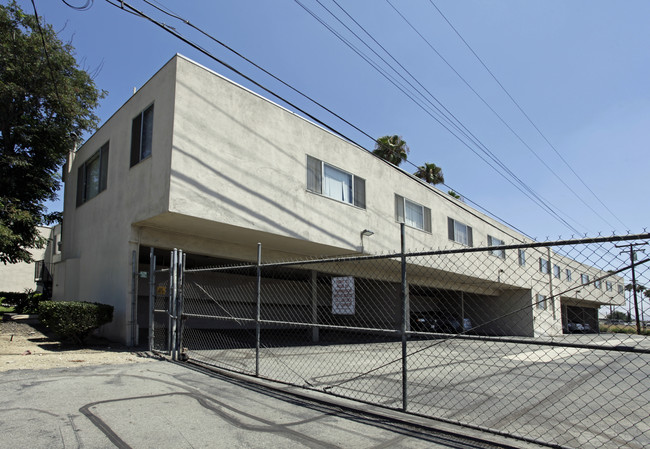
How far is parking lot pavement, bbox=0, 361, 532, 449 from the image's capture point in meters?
3.84

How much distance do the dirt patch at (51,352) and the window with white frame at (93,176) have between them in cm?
474

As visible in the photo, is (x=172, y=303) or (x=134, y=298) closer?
(x=172, y=303)

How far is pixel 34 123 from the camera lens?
1788 centimetres

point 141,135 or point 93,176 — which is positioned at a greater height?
point 141,135

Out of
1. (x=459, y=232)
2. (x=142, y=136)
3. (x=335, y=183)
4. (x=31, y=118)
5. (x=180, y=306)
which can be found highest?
(x=31, y=118)

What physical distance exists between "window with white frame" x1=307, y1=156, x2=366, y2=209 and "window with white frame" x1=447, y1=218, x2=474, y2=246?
740 cm

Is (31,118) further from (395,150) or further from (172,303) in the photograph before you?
(395,150)

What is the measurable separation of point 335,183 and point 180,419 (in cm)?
1015

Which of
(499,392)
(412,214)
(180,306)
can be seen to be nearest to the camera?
(499,392)

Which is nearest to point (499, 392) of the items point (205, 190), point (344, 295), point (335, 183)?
point (344, 295)

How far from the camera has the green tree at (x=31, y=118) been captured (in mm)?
16656

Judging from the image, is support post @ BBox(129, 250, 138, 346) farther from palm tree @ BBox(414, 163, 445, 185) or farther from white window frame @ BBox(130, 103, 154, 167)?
palm tree @ BBox(414, 163, 445, 185)

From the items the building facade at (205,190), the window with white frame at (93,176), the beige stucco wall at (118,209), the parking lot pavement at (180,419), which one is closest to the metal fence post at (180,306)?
the building facade at (205,190)

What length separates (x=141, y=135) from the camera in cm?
1123
